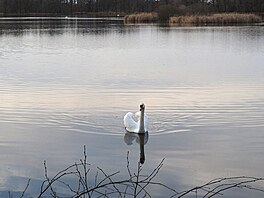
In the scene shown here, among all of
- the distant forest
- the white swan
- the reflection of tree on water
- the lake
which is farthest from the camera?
the distant forest

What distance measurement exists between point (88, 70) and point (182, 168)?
24.4 ft

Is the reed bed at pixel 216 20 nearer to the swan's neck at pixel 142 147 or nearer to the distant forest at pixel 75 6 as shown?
the distant forest at pixel 75 6

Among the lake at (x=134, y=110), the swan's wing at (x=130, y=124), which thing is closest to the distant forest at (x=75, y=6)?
the lake at (x=134, y=110)

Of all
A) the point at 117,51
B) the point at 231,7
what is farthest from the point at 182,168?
the point at 231,7

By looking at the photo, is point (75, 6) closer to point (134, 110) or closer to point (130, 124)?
point (134, 110)

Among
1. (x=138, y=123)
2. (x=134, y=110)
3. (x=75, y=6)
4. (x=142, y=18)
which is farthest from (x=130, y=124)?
(x=75, y=6)

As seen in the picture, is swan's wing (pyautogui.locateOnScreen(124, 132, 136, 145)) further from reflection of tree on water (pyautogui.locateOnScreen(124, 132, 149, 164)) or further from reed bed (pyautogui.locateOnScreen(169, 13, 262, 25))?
reed bed (pyautogui.locateOnScreen(169, 13, 262, 25))

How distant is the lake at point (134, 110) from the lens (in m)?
5.55

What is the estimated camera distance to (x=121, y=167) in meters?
5.54

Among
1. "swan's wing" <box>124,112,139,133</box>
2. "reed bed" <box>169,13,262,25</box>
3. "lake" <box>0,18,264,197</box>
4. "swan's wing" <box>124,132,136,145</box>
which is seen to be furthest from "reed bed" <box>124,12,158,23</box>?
"swan's wing" <box>124,132,136,145</box>

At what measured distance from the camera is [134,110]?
26.5 feet

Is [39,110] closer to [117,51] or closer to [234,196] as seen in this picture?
[234,196]

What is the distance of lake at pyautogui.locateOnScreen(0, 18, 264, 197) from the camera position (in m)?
5.55

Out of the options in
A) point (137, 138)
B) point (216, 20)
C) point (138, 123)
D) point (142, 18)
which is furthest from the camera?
point (142, 18)
